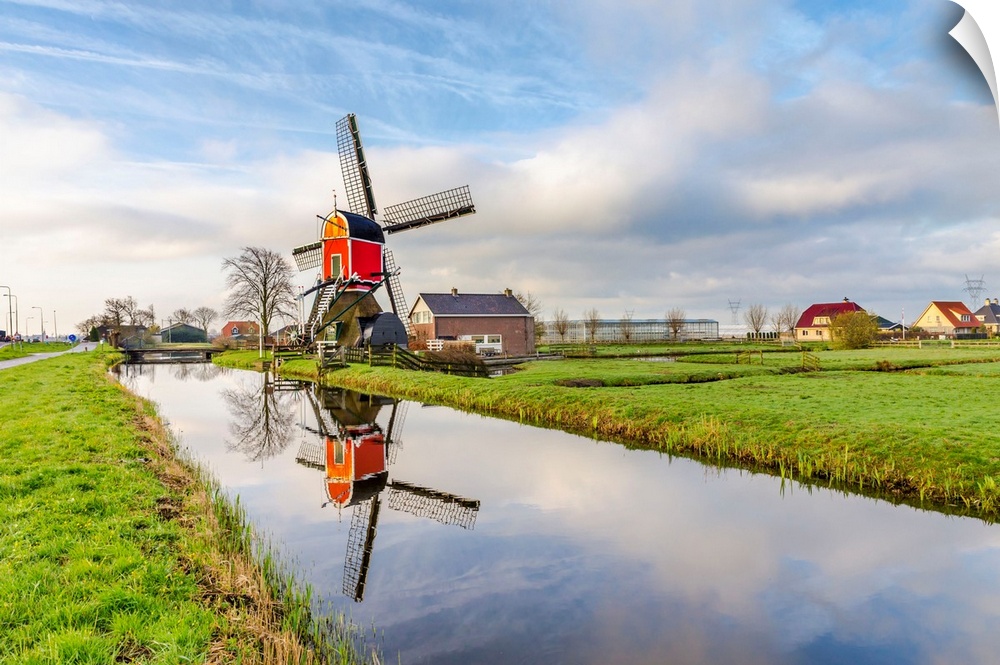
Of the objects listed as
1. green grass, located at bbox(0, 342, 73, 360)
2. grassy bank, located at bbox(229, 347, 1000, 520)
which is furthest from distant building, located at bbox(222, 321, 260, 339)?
grassy bank, located at bbox(229, 347, 1000, 520)

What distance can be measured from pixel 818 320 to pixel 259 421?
8505 centimetres

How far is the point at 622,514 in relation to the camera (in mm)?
8281

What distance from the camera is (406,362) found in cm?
2758

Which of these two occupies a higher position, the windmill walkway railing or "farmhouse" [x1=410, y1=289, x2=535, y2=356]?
"farmhouse" [x1=410, y1=289, x2=535, y2=356]

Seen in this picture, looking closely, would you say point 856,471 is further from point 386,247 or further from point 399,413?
point 386,247

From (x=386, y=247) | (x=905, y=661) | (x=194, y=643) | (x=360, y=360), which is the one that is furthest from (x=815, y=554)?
(x=386, y=247)

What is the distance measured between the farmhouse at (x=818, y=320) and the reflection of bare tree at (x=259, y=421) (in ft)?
254

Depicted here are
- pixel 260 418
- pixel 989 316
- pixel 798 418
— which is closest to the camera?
pixel 798 418

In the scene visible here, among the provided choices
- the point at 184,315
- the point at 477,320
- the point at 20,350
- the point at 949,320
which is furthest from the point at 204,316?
the point at 949,320

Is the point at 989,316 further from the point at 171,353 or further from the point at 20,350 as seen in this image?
the point at 20,350

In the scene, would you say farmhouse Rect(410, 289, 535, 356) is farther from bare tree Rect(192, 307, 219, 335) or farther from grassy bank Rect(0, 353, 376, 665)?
bare tree Rect(192, 307, 219, 335)

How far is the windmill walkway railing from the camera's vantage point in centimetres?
2761

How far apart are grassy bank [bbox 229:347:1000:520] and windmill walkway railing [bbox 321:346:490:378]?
2369mm

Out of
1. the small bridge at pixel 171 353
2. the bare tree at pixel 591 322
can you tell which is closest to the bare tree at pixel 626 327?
the bare tree at pixel 591 322
